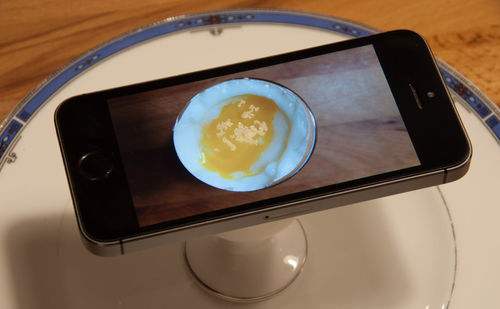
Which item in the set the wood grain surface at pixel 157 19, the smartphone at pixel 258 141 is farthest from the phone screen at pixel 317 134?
the wood grain surface at pixel 157 19

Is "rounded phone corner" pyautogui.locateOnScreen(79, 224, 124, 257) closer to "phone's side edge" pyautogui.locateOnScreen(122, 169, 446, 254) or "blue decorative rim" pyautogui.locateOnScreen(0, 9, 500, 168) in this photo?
"phone's side edge" pyautogui.locateOnScreen(122, 169, 446, 254)

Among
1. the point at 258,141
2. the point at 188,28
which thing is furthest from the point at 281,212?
the point at 188,28

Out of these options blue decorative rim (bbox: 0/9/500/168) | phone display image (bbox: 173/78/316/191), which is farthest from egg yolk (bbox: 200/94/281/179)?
blue decorative rim (bbox: 0/9/500/168)

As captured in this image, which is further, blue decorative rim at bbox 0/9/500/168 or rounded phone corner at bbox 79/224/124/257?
blue decorative rim at bbox 0/9/500/168

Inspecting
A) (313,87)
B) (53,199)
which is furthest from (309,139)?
(53,199)

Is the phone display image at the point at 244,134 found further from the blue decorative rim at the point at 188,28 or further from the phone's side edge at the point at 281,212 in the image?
the blue decorative rim at the point at 188,28

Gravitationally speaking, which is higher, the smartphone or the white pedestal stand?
the smartphone
